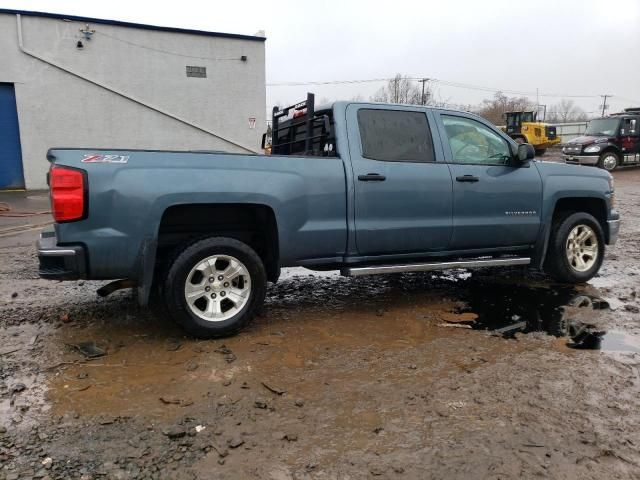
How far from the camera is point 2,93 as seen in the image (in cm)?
1591

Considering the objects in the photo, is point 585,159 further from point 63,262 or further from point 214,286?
point 63,262

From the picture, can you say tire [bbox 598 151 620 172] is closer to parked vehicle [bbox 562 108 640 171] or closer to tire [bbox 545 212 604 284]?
parked vehicle [bbox 562 108 640 171]

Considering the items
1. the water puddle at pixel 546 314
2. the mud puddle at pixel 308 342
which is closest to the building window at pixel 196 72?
the mud puddle at pixel 308 342

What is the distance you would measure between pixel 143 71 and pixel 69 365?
1595 centimetres

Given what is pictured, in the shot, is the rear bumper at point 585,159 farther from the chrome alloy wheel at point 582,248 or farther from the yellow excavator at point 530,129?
the chrome alloy wheel at point 582,248

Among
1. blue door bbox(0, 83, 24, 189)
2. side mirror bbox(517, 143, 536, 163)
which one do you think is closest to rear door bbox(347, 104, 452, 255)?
side mirror bbox(517, 143, 536, 163)

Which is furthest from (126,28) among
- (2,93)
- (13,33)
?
(2,93)

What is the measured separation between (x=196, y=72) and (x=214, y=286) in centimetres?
1596

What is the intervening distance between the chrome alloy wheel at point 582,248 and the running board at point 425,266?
694 mm

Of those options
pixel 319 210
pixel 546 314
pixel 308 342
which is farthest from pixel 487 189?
pixel 308 342

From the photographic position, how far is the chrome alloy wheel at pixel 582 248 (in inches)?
225

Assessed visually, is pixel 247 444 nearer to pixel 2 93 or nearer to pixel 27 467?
pixel 27 467

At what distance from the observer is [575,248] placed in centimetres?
577

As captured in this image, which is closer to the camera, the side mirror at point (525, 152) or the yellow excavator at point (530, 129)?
the side mirror at point (525, 152)
